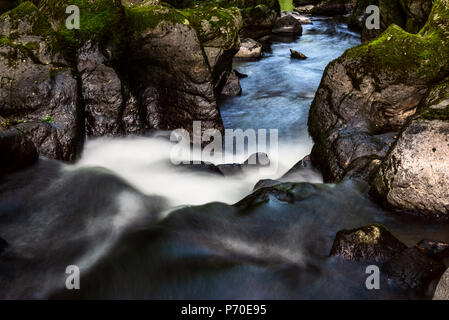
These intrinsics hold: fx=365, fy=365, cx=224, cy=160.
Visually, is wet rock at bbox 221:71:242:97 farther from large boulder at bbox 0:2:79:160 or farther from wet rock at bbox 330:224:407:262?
wet rock at bbox 330:224:407:262

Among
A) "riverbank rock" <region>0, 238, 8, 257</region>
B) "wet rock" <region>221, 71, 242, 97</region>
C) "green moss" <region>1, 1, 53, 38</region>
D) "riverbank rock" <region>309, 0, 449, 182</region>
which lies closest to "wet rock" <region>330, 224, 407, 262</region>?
"riverbank rock" <region>309, 0, 449, 182</region>

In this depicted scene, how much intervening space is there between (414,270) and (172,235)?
278 cm

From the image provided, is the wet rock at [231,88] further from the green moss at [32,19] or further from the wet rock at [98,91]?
the green moss at [32,19]

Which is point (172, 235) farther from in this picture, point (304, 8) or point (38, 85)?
point (304, 8)

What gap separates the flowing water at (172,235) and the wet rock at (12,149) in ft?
0.48

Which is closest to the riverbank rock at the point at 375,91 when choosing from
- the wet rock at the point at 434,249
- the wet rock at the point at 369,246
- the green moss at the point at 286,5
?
the wet rock at the point at 369,246

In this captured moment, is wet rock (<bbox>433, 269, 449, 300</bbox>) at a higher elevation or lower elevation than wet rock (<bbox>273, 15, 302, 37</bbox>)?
higher

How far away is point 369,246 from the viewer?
13.6 feet

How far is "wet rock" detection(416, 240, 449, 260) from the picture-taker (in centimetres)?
405

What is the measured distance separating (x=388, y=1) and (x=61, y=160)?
50.1 ft

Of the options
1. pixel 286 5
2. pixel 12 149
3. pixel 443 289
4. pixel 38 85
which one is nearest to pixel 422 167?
pixel 443 289

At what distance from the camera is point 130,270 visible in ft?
13.5

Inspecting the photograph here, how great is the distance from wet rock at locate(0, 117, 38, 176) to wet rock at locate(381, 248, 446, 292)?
498 cm

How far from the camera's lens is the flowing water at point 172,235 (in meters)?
3.95
